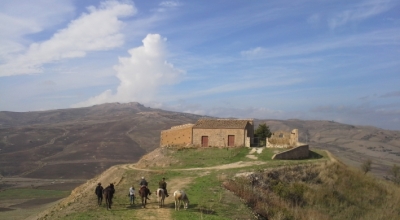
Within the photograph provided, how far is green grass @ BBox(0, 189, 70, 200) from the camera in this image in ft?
206

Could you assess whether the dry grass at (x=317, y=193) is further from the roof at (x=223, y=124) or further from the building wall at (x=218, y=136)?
the roof at (x=223, y=124)

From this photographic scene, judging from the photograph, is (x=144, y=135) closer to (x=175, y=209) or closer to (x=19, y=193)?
(x=19, y=193)

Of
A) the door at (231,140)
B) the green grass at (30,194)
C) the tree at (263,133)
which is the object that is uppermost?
the tree at (263,133)

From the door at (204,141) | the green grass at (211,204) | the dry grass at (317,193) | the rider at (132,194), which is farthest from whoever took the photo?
the door at (204,141)

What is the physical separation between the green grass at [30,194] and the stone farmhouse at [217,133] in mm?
29493

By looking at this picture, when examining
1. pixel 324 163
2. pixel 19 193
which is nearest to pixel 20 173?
pixel 19 193

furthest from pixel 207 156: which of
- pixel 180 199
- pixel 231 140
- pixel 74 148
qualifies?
pixel 74 148

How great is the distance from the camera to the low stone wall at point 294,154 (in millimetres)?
35250

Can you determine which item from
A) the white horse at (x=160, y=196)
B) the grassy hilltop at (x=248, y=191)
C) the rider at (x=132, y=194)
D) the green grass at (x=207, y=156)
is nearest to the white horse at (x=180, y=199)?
the grassy hilltop at (x=248, y=191)

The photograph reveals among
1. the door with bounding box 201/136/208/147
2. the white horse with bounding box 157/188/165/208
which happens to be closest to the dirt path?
the white horse with bounding box 157/188/165/208

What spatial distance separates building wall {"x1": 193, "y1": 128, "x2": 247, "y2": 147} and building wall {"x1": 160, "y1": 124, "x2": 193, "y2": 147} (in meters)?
0.97

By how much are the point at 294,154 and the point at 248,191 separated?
14267 millimetres

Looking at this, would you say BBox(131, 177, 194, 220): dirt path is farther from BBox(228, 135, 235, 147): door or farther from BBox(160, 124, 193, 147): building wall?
BBox(160, 124, 193, 147): building wall

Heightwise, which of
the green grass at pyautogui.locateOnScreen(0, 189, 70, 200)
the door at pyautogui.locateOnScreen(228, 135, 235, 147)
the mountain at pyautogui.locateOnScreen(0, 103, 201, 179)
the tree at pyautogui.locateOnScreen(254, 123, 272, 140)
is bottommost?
the green grass at pyautogui.locateOnScreen(0, 189, 70, 200)
